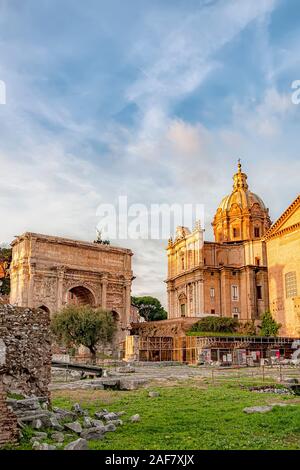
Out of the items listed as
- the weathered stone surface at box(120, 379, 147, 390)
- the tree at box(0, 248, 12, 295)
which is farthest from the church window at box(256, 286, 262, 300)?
the weathered stone surface at box(120, 379, 147, 390)

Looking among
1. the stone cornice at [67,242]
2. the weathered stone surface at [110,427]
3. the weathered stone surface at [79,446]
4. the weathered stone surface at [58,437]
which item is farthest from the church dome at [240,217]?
the weathered stone surface at [79,446]

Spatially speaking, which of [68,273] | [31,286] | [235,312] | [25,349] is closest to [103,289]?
[68,273]

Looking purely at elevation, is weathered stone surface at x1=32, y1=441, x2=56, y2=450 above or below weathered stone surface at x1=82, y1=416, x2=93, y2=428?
above

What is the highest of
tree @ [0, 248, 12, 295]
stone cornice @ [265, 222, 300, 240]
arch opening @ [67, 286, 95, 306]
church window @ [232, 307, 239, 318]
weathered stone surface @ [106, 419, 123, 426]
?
stone cornice @ [265, 222, 300, 240]

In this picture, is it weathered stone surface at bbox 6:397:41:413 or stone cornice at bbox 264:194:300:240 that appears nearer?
weathered stone surface at bbox 6:397:41:413

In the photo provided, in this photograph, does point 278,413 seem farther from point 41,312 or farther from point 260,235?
point 260,235

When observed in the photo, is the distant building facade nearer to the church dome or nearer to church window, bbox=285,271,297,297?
church window, bbox=285,271,297,297

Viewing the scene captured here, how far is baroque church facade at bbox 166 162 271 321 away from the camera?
199 ft

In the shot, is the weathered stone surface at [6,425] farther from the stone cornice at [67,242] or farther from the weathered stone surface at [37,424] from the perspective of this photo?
the stone cornice at [67,242]

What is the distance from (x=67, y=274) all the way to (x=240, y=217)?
26.3m

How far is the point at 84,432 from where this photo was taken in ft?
30.6

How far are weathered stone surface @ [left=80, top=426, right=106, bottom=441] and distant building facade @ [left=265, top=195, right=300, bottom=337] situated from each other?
140ft

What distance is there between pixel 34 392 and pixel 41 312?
1.92 meters

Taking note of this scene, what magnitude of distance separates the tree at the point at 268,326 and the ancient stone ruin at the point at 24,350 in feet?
141
